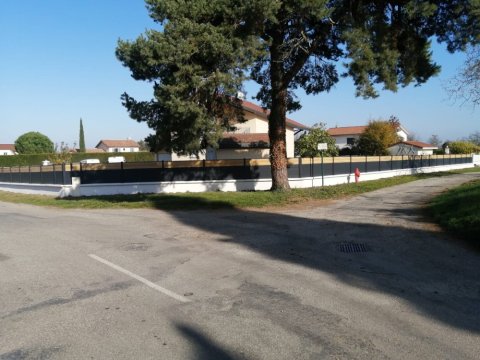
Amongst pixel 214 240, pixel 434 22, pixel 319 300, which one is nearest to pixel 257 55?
pixel 434 22

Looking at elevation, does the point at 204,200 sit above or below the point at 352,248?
above

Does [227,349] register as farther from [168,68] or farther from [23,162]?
[23,162]

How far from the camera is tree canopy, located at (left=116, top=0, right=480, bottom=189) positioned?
16141 mm

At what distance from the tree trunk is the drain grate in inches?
464

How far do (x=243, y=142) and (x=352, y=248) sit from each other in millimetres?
27210

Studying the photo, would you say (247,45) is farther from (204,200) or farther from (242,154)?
(242,154)

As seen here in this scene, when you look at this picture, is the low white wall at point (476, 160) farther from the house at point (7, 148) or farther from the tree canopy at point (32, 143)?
the house at point (7, 148)

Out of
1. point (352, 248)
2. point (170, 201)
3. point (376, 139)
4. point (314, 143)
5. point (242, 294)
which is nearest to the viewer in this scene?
point (242, 294)

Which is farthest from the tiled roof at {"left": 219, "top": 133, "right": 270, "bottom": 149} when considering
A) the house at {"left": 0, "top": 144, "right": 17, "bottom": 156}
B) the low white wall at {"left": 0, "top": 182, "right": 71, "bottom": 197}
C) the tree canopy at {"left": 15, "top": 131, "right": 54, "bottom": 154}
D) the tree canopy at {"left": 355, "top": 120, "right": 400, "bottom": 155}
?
the house at {"left": 0, "top": 144, "right": 17, "bottom": 156}

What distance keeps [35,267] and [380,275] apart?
603 cm

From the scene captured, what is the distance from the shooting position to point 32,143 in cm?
10456

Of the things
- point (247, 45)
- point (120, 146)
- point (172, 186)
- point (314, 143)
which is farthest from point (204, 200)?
point (120, 146)

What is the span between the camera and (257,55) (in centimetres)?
1728

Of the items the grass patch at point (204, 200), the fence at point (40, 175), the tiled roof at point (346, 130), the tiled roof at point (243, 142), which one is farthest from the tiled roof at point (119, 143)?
the grass patch at point (204, 200)
